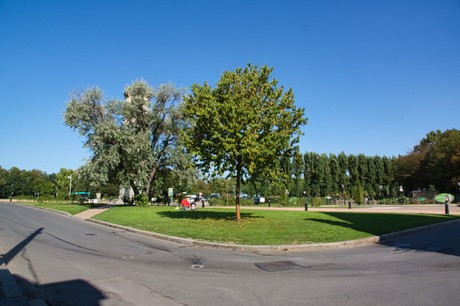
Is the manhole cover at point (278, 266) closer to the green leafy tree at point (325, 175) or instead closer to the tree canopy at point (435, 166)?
the tree canopy at point (435, 166)

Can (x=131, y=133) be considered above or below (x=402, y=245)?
above

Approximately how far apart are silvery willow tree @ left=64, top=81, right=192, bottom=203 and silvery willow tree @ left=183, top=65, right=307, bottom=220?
18532mm

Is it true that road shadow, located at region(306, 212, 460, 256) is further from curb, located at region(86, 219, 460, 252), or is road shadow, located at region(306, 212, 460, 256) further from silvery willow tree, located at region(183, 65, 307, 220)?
silvery willow tree, located at region(183, 65, 307, 220)

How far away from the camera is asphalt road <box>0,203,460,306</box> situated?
19.6ft

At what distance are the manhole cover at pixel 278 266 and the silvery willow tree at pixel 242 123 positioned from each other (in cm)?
783

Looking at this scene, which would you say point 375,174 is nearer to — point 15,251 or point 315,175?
point 315,175

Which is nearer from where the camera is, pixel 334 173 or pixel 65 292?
pixel 65 292

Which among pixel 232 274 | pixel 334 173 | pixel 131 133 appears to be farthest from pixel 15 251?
pixel 334 173

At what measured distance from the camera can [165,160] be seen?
133 ft

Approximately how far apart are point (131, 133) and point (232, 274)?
3202 cm

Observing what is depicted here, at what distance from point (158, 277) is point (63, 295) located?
1.93 metres

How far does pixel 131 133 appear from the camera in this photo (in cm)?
3778

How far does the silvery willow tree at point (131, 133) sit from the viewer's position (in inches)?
1433

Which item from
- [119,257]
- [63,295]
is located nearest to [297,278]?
[63,295]
